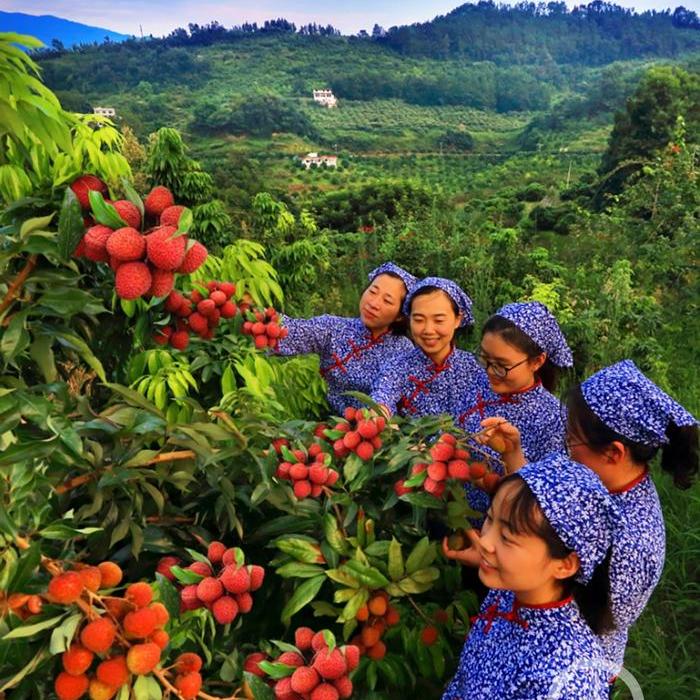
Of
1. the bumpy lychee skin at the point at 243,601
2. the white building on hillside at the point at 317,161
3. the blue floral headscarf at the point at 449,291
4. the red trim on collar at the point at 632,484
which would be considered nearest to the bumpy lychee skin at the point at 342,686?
the bumpy lychee skin at the point at 243,601

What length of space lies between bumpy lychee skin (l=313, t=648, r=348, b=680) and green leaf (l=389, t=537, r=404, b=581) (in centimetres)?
34

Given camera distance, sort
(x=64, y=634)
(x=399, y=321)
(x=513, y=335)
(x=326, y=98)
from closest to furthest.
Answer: (x=64, y=634), (x=513, y=335), (x=399, y=321), (x=326, y=98)

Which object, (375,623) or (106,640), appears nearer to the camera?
(106,640)

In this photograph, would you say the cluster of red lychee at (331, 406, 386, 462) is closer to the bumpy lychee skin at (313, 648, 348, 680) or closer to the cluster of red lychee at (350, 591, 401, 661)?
the cluster of red lychee at (350, 591, 401, 661)

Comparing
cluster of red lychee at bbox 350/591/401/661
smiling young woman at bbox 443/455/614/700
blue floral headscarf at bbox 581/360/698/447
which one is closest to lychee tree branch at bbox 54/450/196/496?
cluster of red lychee at bbox 350/591/401/661

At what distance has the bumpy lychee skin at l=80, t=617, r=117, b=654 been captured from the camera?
0.68 meters

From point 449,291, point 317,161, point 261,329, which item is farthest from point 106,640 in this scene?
point 317,161

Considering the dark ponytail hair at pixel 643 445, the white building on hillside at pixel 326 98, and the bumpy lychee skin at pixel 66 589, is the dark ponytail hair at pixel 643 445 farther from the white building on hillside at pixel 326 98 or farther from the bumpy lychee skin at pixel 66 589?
the white building on hillside at pixel 326 98

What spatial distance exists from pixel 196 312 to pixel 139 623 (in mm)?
933

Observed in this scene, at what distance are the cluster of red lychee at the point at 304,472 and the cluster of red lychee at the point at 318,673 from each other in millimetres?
319

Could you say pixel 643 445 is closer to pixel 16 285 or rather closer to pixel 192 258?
pixel 192 258

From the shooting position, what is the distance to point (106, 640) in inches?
26.8

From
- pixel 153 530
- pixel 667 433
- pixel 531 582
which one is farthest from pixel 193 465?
pixel 667 433

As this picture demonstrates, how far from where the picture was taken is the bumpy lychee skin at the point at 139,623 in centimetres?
70
